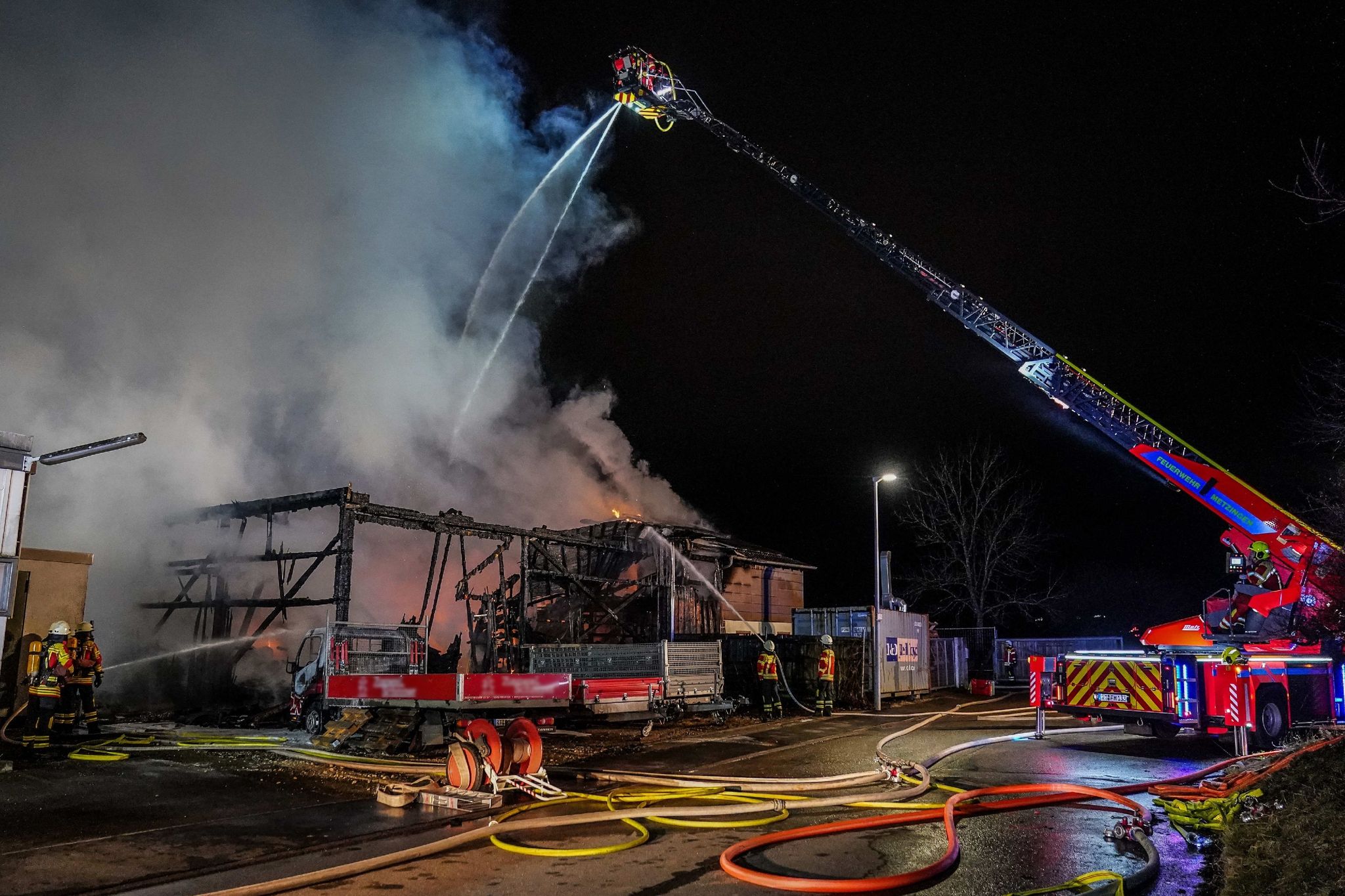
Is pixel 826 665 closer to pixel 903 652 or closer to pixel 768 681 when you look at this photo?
pixel 768 681

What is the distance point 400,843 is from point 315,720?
300 inches

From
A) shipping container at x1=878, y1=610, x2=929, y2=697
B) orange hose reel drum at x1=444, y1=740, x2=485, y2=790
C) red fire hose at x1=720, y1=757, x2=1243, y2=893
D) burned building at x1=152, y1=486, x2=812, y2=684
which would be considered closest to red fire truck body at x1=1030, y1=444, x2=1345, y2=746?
red fire hose at x1=720, y1=757, x2=1243, y2=893

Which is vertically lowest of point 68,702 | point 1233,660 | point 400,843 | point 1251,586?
point 400,843

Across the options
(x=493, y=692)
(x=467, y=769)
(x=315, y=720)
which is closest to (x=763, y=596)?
(x=315, y=720)

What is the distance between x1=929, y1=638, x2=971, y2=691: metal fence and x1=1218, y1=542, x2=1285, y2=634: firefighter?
12.9m

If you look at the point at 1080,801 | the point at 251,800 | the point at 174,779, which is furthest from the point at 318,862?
the point at 1080,801

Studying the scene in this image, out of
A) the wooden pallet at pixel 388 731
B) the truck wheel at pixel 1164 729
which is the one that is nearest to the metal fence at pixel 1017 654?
the truck wheel at pixel 1164 729

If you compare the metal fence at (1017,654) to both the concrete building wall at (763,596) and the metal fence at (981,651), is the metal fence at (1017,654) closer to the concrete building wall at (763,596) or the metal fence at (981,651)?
the metal fence at (981,651)

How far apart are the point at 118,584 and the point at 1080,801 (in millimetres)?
18392

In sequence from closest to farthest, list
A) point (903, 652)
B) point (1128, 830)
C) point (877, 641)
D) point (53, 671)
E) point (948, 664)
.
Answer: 1. point (1128, 830)
2. point (53, 671)
3. point (877, 641)
4. point (903, 652)
5. point (948, 664)

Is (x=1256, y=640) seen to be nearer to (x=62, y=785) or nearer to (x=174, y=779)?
(x=174, y=779)

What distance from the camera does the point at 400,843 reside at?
6699mm

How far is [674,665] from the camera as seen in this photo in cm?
1533

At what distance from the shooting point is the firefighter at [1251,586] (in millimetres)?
12891
